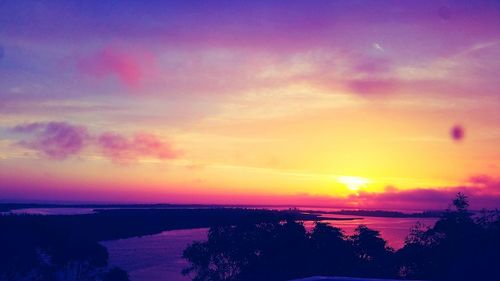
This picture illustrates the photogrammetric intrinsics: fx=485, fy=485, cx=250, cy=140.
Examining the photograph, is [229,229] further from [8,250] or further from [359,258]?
[8,250]

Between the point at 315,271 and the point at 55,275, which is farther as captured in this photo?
the point at 55,275

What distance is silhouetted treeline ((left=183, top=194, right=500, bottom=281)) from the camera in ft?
75.1

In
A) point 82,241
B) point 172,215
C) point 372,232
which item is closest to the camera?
point 372,232

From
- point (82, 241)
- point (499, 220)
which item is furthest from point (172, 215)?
point (499, 220)

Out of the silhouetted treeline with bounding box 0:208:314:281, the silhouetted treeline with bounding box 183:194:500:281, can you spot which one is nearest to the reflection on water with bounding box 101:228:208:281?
the silhouetted treeline with bounding box 0:208:314:281

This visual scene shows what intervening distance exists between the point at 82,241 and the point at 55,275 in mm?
4773

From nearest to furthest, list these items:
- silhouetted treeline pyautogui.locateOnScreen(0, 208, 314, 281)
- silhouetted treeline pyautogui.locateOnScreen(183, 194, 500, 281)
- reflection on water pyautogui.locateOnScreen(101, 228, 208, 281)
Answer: silhouetted treeline pyautogui.locateOnScreen(183, 194, 500, 281), silhouetted treeline pyautogui.locateOnScreen(0, 208, 314, 281), reflection on water pyautogui.locateOnScreen(101, 228, 208, 281)

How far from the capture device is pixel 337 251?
27.5 metres

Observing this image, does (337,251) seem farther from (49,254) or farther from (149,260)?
(149,260)

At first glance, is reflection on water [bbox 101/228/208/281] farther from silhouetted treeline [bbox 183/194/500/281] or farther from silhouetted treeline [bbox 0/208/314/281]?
silhouetted treeline [bbox 183/194/500/281]

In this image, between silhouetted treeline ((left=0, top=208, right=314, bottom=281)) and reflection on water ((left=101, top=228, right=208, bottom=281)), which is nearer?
silhouetted treeline ((left=0, top=208, right=314, bottom=281))

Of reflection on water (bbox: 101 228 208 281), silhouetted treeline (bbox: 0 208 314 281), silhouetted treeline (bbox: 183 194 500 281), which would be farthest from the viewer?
reflection on water (bbox: 101 228 208 281)

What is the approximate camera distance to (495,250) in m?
20.1

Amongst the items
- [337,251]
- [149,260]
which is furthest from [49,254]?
[149,260]
